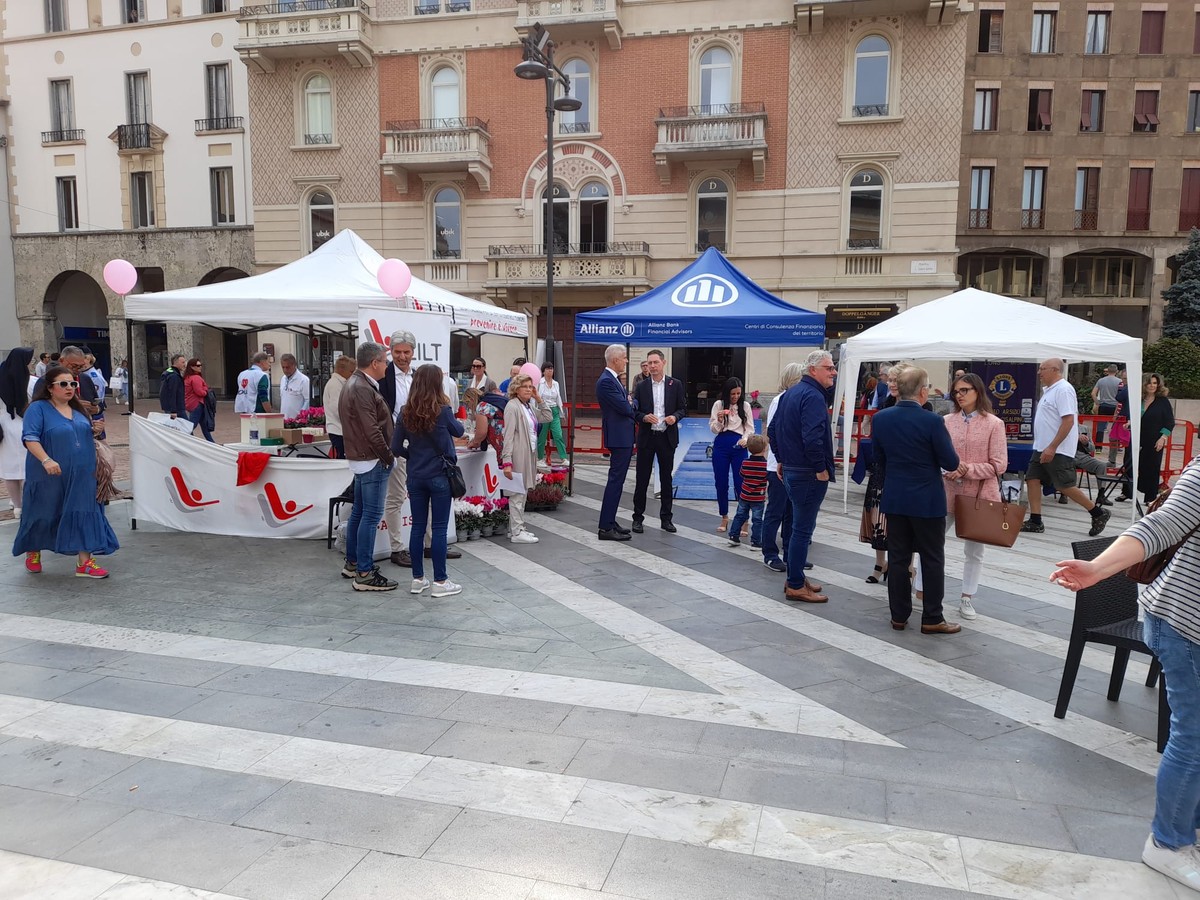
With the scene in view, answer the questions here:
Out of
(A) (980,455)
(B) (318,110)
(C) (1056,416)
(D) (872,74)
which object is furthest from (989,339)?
(B) (318,110)

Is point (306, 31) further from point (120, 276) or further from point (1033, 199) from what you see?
point (1033, 199)

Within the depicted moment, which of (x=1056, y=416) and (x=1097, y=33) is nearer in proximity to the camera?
(x=1056, y=416)

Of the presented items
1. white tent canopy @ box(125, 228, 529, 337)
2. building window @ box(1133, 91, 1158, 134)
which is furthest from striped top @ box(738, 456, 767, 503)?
building window @ box(1133, 91, 1158, 134)

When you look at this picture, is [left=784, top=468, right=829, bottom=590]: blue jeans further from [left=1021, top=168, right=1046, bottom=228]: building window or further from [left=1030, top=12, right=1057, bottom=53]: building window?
[left=1030, top=12, right=1057, bottom=53]: building window

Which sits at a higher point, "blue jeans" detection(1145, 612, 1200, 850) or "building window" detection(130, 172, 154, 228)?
"building window" detection(130, 172, 154, 228)

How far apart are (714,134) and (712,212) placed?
2.19 metres

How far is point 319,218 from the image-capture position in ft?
85.7

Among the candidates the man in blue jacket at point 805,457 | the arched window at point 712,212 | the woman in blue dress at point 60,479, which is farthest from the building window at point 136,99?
the man in blue jacket at point 805,457

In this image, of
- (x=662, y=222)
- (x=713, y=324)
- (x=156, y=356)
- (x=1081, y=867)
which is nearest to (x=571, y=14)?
(x=662, y=222)

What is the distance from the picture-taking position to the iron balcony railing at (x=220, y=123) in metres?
27.2

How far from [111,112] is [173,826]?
33041 millimetres

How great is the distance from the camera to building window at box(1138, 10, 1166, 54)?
30.8 m

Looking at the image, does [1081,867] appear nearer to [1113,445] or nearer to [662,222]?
[1113,445]

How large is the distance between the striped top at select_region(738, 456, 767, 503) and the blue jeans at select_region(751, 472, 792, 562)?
2.16 ft
